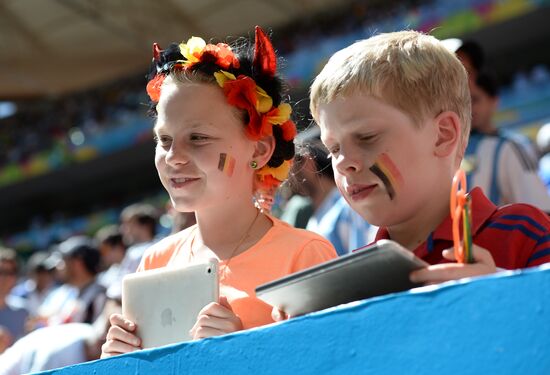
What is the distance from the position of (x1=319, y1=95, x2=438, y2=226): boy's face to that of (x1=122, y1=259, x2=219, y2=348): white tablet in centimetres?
26

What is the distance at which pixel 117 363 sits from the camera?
1.22 meters

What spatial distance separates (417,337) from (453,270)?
0.49ft

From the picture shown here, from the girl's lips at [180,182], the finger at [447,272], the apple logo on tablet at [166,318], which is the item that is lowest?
the finger at [447,272]

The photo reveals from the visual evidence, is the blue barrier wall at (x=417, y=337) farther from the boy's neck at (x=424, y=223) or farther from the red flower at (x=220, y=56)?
the red flower at (x=220, y=56)

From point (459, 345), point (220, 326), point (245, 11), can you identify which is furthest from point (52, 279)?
point (459, 345)

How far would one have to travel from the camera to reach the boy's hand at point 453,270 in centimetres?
105

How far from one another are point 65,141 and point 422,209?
1412cm

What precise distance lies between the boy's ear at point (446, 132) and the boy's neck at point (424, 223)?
0.24 ft

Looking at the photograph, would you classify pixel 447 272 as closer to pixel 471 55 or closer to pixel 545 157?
pixel 471 55

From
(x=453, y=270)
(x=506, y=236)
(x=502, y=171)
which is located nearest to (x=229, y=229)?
(x=506, y=236)

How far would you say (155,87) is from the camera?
1911 mm

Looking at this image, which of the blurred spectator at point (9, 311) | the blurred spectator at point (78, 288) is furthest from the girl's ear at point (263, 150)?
the blurred spectator at point (9, 311)

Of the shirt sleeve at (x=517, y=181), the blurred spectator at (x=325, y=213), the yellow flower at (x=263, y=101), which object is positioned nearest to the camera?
the yellow flower at (x=263, y=101)

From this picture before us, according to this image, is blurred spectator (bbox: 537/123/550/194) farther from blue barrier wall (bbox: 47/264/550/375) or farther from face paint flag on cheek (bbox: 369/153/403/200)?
blue barrier wall (bbox: 47/264/550/375)
